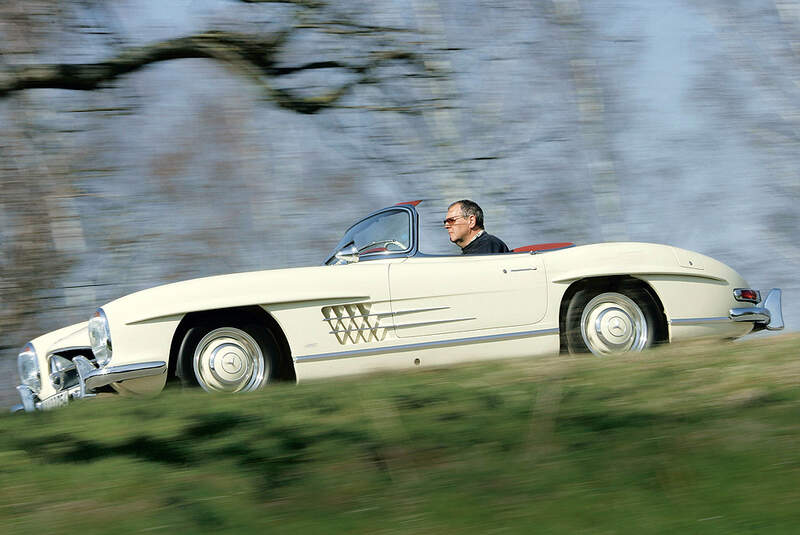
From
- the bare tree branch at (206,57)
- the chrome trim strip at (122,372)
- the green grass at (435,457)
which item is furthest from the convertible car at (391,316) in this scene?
the bare tree branch at (206,57)

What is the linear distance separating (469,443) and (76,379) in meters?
3.73

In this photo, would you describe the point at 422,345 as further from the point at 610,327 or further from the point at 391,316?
the point at 610,327

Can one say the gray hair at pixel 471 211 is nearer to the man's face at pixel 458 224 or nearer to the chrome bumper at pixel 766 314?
the man's face at pixel 458 224

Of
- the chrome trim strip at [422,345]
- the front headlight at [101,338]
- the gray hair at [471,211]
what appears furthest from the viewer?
the gray hair at [471,211]

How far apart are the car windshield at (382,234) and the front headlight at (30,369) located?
2.34 metres

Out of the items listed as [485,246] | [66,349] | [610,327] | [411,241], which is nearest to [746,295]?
[610,327]

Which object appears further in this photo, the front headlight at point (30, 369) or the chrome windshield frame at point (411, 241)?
the front headlight at point (30, 369)

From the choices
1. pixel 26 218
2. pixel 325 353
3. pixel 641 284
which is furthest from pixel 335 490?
pixel 26 218

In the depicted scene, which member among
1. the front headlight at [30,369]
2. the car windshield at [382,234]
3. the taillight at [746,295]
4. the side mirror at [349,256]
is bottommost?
the front headlight at [30,369]

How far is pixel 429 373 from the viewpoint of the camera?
4.67m

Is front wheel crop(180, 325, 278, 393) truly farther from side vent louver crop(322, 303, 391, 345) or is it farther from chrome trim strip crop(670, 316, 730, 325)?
chrome trim strip crop(670, 316, 730, 325)

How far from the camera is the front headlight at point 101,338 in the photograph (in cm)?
494

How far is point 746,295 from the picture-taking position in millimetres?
6027

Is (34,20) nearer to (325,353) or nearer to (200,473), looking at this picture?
(325,353)
